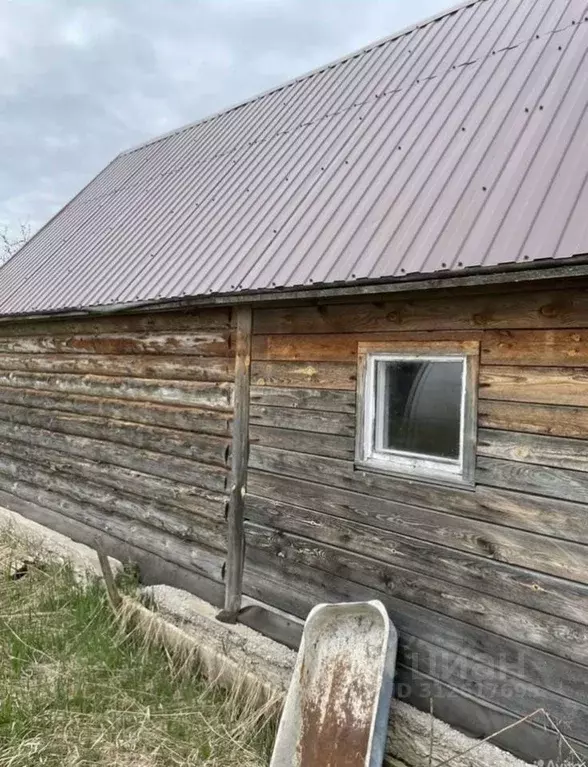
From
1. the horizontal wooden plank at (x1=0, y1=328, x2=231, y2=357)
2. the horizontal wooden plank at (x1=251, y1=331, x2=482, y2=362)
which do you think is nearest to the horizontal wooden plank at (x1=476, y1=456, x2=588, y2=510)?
the horizontal wooden plank at (x1=251, y1=331, x2=482, y2=362)

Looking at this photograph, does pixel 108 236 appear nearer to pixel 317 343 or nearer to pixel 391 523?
pixel 317 343

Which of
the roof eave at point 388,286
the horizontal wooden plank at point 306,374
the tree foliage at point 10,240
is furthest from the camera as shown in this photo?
the tree foliage at point 10,240

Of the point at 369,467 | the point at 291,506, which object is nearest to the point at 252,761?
the point at 291,506

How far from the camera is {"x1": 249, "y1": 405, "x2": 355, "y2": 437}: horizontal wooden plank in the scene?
4020 millimetres

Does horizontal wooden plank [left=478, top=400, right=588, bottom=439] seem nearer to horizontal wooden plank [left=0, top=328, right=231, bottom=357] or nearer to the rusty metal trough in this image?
the rusty metal trough

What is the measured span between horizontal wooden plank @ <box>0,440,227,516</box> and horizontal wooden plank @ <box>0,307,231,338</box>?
1.35 meters

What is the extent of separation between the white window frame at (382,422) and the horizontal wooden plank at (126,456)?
1520 millimetres

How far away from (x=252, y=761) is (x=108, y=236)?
5.90 meters

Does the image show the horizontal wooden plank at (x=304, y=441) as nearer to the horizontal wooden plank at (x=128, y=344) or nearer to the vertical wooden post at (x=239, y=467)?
the vertical wooden post at (x=239, y=467)

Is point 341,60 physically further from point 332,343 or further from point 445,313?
point 445,313

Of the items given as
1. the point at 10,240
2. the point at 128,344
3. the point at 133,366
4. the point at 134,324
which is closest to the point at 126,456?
the point at 133,366

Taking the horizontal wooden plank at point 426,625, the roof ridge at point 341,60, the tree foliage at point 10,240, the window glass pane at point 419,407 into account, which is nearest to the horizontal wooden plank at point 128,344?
the window glass pane at point 419,407

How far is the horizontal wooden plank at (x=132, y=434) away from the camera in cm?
509

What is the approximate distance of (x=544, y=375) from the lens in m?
3.13
